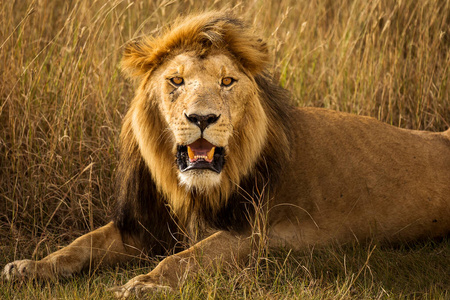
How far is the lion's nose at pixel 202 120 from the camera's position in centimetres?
301

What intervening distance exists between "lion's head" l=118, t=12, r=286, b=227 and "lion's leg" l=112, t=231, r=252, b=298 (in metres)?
0.21

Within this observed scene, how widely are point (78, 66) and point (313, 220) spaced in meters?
2.21

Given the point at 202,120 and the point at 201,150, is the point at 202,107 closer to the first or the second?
the point at 202,120

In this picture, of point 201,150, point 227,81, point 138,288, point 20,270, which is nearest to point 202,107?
point 201,150

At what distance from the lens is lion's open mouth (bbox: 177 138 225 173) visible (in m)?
3.13

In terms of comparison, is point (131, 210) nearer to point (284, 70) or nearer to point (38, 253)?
point (38, 253)

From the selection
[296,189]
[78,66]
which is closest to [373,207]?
[296,189]

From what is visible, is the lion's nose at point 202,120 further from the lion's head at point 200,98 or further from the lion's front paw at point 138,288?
the lion's front paw at point 138,288

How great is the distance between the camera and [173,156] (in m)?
3.33

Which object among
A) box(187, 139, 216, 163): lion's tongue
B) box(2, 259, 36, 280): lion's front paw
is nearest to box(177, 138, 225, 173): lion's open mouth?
box(187, 139, 216, 163): lion's tongue

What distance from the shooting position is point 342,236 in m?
3.81

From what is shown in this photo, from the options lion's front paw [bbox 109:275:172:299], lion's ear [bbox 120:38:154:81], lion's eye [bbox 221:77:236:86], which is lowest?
lion's front paw [bbox 109:275:172:299]

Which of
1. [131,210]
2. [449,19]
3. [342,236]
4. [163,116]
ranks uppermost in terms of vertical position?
[449,19]

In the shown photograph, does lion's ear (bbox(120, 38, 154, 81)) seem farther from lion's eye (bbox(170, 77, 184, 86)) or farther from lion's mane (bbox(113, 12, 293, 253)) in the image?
lion's eye (bbox(170, 77, 184, 86))
